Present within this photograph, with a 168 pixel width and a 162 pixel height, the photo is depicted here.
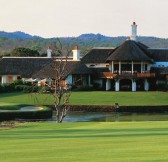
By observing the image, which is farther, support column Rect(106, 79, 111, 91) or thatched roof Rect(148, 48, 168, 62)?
thatched roof Rect(148, 48, 168, 62)

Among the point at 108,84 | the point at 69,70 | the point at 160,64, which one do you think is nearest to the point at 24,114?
the point at 69,70

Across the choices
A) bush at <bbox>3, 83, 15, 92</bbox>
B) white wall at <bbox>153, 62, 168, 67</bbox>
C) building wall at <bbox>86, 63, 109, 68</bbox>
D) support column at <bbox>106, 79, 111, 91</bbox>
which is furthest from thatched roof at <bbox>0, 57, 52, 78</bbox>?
white wall at <bbox>153, 62, 168, 67</bbox>

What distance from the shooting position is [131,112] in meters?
50.6

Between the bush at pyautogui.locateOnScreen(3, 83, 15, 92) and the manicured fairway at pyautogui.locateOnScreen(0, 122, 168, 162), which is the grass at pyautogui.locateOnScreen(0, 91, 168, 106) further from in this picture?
the manicured fairway at pyautogui.locateOnScreen(0, 122, 168, 162)

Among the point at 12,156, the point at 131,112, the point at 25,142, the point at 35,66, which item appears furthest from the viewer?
the point at 35,66

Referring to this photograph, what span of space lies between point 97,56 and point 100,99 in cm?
1904

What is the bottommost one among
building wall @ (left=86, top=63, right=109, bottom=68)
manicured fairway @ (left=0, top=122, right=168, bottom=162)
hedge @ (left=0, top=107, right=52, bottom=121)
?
hedge @ (left=0, top=107, right=52, bottom=121)

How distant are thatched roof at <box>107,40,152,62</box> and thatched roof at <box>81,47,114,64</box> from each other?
342cm

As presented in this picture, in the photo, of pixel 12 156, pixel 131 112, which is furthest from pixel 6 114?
pixel 12 156

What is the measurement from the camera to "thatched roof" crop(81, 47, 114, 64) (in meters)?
74.3

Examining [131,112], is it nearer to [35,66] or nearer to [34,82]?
[34,82]

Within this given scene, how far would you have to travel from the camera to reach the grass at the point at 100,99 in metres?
54.6

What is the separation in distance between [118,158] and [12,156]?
234cm

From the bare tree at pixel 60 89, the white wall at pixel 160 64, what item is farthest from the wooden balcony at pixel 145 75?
the bare tree at pixel 60 89
